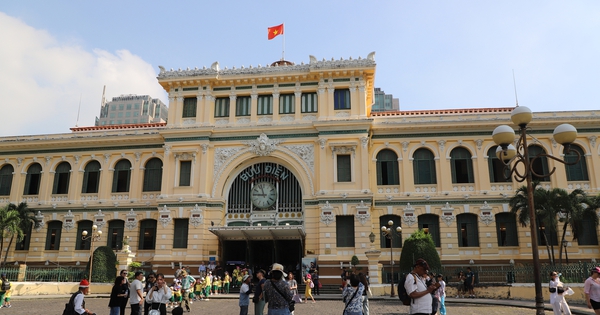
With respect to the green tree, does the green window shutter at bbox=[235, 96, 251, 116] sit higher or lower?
higher

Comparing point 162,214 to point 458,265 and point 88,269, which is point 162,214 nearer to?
point 88,269

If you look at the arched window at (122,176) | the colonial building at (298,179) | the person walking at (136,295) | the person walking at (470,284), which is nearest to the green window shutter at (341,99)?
the colonial building at (298,179)

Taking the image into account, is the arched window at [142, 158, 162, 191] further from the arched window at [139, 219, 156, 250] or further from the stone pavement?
the stone pavement

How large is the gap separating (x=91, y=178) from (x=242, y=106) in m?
14.0

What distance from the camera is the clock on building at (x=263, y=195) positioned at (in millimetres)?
34938

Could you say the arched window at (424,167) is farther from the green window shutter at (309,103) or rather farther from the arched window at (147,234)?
the arched window at (147,234)

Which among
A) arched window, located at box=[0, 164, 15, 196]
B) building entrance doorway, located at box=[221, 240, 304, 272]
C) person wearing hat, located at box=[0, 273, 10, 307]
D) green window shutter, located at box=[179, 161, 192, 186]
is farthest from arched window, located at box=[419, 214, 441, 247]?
arched window, located at box=[0, 164, 15, 196]

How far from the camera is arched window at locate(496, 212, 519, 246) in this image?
33.3 metres

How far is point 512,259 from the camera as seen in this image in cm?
3262

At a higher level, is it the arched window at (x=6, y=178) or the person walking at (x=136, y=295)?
the arched window at (x=6, y=178)

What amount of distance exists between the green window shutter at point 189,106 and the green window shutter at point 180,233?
818 cm

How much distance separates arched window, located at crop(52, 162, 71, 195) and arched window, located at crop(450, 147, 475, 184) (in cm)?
3053

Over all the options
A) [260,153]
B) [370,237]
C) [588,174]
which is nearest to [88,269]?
[260,153]

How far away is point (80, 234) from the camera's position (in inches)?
1489
